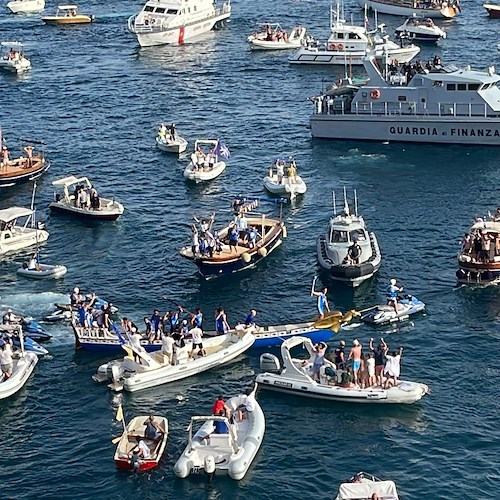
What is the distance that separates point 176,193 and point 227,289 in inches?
918

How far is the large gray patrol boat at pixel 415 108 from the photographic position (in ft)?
391


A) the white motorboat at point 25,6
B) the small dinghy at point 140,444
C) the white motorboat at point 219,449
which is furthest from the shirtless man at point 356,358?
the white motorboat at point 25,6

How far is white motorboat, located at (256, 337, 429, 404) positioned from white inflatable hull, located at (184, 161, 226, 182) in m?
38.6

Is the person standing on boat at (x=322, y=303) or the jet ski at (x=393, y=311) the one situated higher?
the person standing on boat at (x=322, y=303)

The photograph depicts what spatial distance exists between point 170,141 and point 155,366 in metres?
49.9

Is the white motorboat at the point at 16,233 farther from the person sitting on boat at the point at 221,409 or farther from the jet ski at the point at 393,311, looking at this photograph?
the person sitting on boat at the point at 221,409

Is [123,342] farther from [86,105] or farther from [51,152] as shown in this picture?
[86,105]

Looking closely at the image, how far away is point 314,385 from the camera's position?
74250 millimetres

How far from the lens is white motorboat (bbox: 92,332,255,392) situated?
75.8 meters

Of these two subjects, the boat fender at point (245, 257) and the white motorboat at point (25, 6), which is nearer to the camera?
the boat fender at point (245, 257)

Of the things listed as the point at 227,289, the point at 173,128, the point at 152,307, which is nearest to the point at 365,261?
the point at 227,289

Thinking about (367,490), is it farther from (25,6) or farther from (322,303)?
(25,6)

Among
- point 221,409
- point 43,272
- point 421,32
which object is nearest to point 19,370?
point 221,409

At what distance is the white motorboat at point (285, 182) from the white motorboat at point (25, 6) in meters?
94.9
